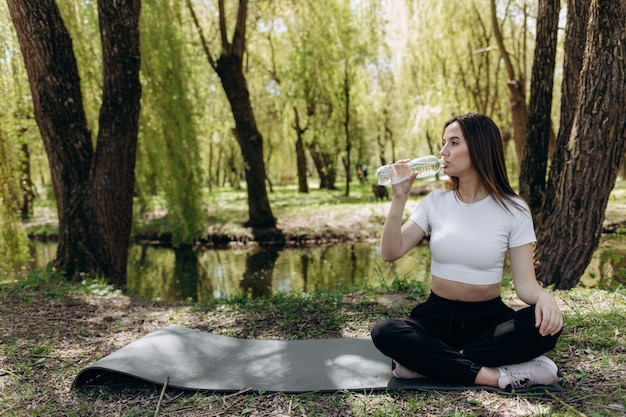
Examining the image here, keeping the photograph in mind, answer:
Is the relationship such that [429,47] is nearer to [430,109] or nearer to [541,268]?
[430,109]

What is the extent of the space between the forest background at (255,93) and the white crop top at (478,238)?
2280 mm

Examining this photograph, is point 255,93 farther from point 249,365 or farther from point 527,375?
point 527,375

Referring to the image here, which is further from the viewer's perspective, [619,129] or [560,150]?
[560,150]

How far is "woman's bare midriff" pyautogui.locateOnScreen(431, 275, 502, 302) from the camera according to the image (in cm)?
245

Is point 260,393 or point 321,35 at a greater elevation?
point 321,35

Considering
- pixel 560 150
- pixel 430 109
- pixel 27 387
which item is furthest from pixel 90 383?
pixel 430 109

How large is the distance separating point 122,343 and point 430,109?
48.8ft

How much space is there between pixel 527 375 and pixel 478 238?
69 cm

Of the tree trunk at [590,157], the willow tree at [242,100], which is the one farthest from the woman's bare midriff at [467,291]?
the willow tree at [242,100]

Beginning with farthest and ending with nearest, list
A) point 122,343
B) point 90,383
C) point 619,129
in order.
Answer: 1. point 619,129
2. point 122,343
3. point 90,383

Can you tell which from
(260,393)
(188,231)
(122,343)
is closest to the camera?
(260,393)

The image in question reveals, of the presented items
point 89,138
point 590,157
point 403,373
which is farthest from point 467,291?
point 89,138

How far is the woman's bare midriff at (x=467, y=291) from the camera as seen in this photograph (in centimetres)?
245

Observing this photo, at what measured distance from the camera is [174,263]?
1041 centimetres
